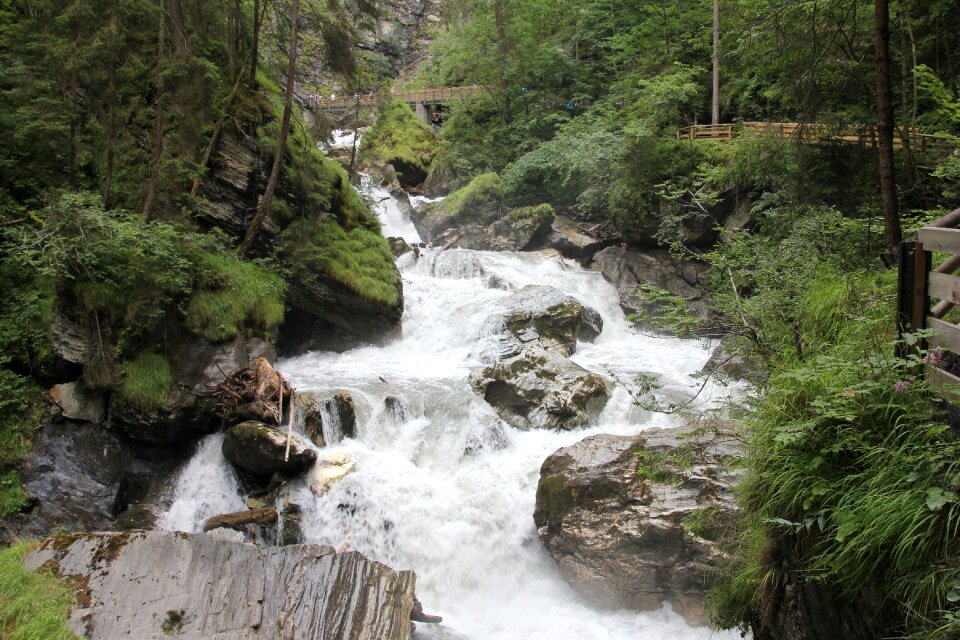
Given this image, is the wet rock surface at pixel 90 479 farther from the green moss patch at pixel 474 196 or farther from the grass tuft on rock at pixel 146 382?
the green moss patch at pixel 474 196

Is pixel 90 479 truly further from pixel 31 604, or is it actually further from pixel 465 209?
pixel 465 209

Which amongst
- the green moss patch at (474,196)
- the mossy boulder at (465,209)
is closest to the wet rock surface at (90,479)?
the mossy boulder at (465,209)

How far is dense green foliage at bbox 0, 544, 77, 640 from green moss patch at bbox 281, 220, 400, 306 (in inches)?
295

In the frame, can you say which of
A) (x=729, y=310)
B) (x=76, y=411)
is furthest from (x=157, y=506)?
(x=729, y=310)

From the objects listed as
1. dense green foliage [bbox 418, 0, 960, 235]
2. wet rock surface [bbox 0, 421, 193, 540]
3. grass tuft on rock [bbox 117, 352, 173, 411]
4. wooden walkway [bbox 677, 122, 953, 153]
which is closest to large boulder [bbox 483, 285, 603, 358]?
dense green foliage [bbox 418, 0, 960, 235]

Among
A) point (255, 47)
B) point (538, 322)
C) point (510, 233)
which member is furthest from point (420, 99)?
point (538, 322)

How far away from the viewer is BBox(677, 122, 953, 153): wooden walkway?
22.1 ft

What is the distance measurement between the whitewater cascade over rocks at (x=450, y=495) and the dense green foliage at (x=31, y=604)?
2.48 metres

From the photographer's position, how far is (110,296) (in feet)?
26.4

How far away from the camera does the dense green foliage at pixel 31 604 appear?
4.33 m

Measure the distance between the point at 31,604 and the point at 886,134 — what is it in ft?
29.5

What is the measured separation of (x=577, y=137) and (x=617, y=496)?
16.5m

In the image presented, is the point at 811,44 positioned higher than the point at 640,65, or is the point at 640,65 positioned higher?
the point at 640,65

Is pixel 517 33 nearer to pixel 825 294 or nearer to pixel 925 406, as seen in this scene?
pixel 825 294
